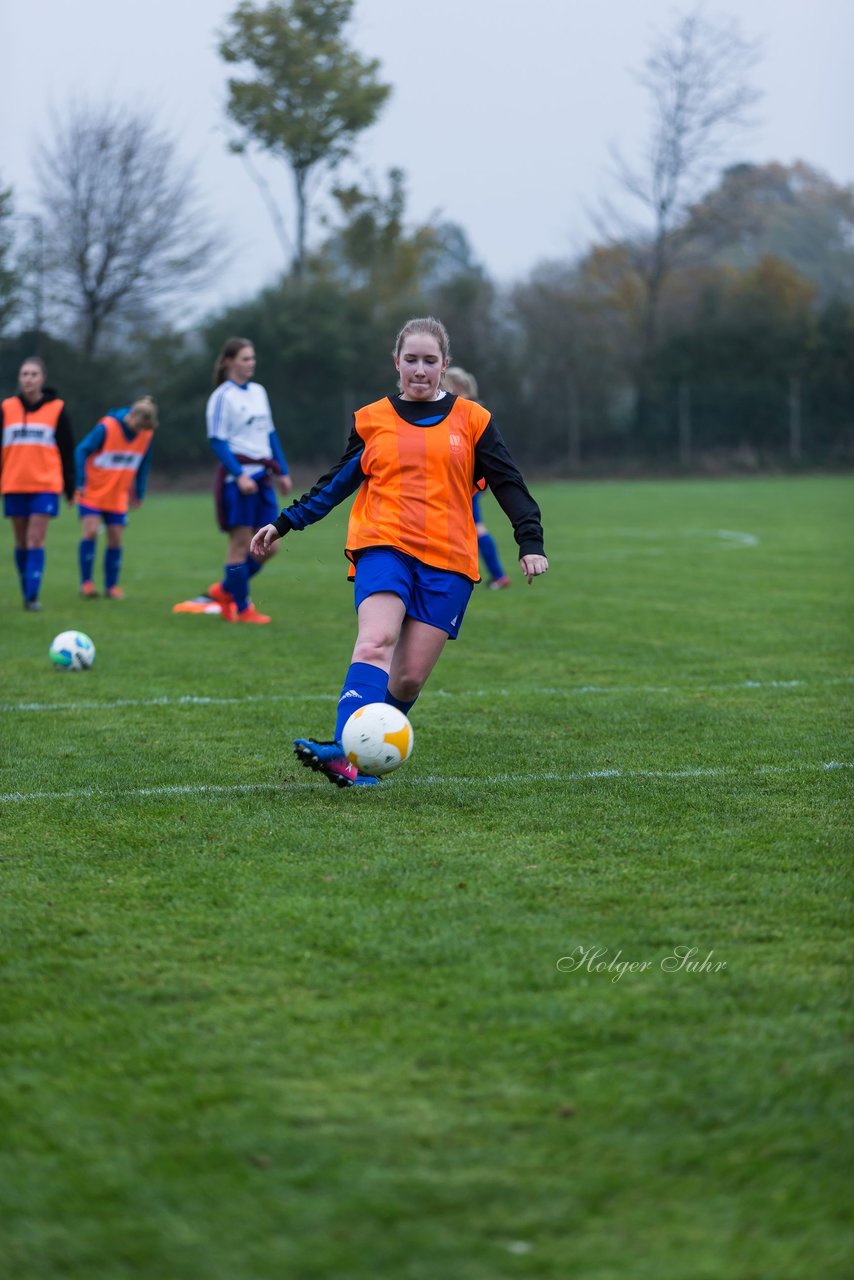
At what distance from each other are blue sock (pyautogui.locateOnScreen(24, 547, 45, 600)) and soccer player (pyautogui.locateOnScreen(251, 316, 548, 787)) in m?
6.08

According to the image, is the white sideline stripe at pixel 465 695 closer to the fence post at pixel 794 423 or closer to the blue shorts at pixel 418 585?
the blue shorts at pixel 418 585

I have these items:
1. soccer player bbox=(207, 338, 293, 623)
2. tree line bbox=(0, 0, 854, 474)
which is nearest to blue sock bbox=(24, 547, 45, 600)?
soccer player bbox=(207, 338, 293, 623)

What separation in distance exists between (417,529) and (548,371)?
35222mm

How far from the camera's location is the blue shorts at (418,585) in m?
5.18

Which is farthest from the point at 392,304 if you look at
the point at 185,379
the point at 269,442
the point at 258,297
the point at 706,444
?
the point at 269,442

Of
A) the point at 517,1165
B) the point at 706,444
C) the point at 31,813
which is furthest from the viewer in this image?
the point at 706,444

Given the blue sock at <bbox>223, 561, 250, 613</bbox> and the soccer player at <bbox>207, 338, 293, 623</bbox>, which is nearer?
the soccer player at <bbox>207, 338, 293, 623</bbox>

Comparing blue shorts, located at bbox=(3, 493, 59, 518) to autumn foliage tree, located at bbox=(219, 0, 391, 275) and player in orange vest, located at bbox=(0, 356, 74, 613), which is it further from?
autumn foliage tree, located at bbox=(219, 0, 391, 275)

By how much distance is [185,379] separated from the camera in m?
36.6

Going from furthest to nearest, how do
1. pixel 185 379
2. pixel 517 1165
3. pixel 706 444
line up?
pixel 706 444, pixel 185 379, pixel 517 1165

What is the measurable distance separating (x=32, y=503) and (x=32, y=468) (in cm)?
27

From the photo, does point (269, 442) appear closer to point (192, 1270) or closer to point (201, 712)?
point (201, 712)

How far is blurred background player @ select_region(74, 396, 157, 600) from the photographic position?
12.0 metres

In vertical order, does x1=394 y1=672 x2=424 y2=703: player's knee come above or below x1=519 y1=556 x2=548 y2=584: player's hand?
below
